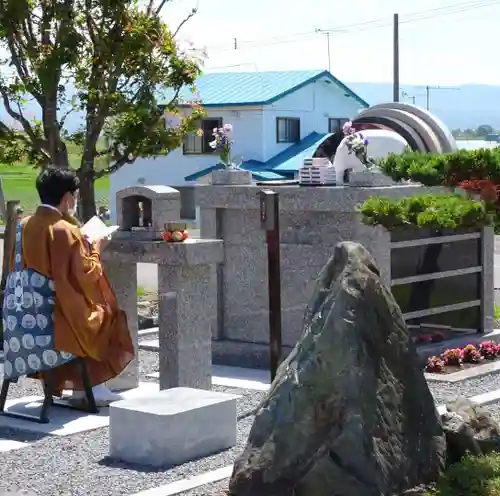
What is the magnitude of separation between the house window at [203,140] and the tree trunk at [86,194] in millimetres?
20219

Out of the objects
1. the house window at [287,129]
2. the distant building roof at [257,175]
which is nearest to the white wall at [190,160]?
the distant building roof at [257,175]

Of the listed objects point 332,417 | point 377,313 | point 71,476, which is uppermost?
point 377,313

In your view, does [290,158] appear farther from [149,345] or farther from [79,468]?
[79,468]

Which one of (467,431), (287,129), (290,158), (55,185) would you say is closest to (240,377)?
(55,185)

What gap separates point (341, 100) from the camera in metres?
36.2

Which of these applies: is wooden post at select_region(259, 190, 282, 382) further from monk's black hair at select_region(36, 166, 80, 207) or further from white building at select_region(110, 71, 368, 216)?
white building at select_region(110, 71, 368, 216)

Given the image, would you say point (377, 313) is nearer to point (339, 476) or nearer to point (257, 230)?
point (339, 476)

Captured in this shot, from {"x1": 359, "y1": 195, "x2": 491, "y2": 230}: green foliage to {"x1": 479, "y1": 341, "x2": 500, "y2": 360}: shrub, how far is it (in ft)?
6.23

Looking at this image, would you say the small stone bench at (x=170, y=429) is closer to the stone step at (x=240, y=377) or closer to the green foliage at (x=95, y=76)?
the stone step at (x=240, y=377)

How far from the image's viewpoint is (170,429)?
6.98 metres

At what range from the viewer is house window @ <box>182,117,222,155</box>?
1329 inches

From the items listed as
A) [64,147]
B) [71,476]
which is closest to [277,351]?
[71,476]

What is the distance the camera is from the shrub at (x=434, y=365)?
10.2 metres

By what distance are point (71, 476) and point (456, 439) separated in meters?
2.30
